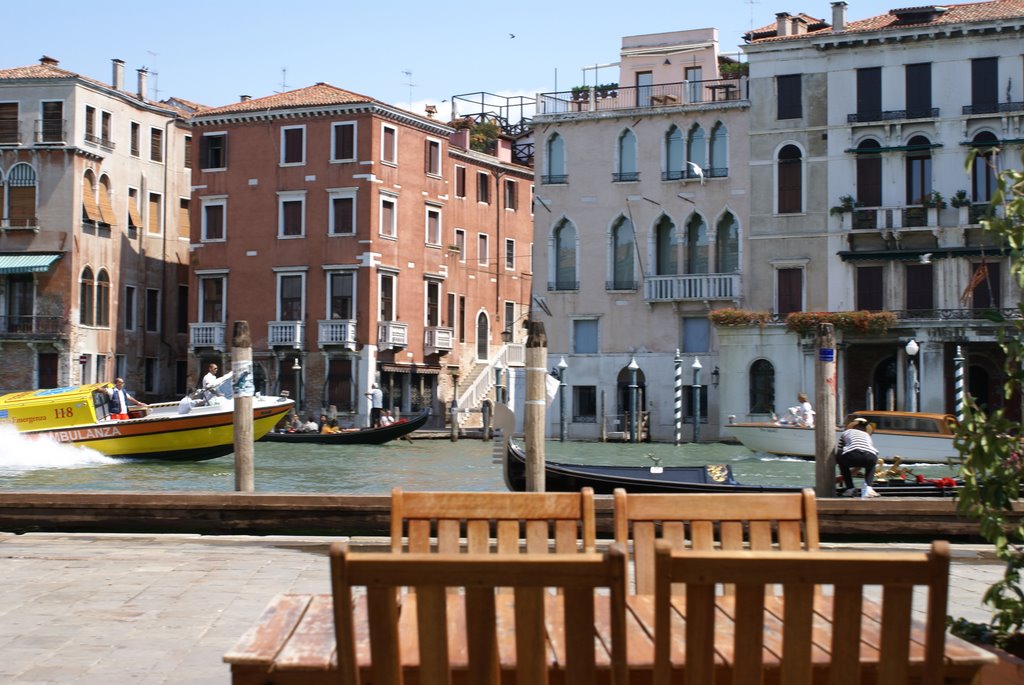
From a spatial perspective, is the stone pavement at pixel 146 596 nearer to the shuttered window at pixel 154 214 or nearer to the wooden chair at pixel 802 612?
the wooden chair at pixel 802 612

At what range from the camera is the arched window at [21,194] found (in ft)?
126

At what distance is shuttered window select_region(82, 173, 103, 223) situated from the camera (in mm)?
38594

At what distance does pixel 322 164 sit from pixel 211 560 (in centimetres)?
3261

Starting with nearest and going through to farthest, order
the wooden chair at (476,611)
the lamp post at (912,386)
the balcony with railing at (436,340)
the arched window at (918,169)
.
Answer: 1. the wooden chair at (476,611)
2. the lamp post at (912,386)
3. the arched window at (918,169)
4. the balcony with railing at (436,340)

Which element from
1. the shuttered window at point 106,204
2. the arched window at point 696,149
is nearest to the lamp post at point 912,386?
the arched window at point 696,149

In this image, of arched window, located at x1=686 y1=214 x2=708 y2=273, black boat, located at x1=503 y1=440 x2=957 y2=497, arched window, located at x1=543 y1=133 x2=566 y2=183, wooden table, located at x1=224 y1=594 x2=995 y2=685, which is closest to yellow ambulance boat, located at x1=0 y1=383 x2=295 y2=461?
black boat, located at x1=503 y1=440 x2=957 y2=497

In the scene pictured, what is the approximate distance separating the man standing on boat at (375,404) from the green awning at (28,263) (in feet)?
29.2

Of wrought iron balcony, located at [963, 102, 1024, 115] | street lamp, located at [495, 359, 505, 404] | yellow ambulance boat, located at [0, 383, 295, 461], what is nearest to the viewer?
yellow ambulance boat, located at [0, 383, 295, 461]

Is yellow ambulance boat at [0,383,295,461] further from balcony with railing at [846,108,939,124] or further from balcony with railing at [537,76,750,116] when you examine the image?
balcony with railing at [846,108,939,124]

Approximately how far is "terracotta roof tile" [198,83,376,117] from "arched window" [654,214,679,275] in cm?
845

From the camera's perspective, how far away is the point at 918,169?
111ft

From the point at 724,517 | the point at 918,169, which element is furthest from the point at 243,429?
the point at 918,169

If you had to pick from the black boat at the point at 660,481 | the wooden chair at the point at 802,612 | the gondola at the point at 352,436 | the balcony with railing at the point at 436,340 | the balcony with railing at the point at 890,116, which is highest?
the balcony with railing at the point at 890,116

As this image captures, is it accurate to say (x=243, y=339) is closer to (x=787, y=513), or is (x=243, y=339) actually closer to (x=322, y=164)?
(x=787, y=513)
